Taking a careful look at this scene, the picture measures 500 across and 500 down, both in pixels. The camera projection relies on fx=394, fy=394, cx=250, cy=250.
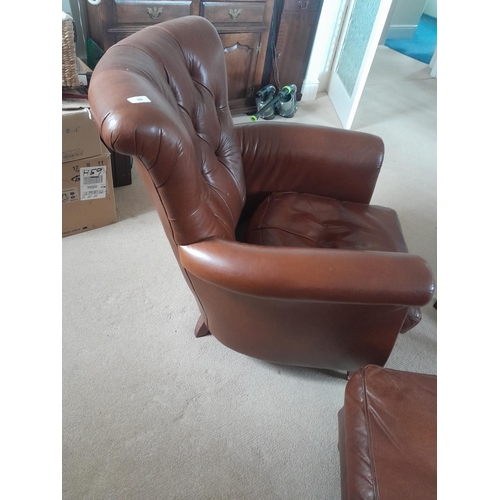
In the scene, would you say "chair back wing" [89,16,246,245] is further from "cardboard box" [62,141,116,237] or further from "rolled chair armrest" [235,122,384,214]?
"cardboard box" [62,141,116,237]

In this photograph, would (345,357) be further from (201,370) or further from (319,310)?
(201,370)

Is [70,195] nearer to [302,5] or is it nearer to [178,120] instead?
[178,120]

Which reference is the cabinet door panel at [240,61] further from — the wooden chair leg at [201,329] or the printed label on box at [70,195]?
the wooden chair leg at [201,329]

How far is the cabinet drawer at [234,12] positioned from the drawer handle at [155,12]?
9.9 inches

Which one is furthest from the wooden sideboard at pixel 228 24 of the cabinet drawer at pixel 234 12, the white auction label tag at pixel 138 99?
the white auction label tag at pixel 138 99

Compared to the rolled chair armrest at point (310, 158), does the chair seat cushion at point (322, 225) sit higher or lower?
lower

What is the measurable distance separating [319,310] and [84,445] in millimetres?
781

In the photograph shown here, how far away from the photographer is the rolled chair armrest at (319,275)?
2.95ft

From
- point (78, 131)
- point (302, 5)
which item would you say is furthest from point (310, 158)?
point (302, 5)

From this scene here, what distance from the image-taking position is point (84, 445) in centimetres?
113

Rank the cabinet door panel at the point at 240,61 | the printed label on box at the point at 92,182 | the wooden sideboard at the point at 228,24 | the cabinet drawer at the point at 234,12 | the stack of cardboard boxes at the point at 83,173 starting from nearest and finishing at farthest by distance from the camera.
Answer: the stack of cardboard boxes at the point at 83,173, the printed label on box at the point at 92,182, the wooden sideboard at the point at 228,24, the cabinet drawer at the point at 234,12, the cabinet door panel at the point at 240,61

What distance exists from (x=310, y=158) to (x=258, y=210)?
0.85 ft

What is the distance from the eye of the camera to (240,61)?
242 centimetres
